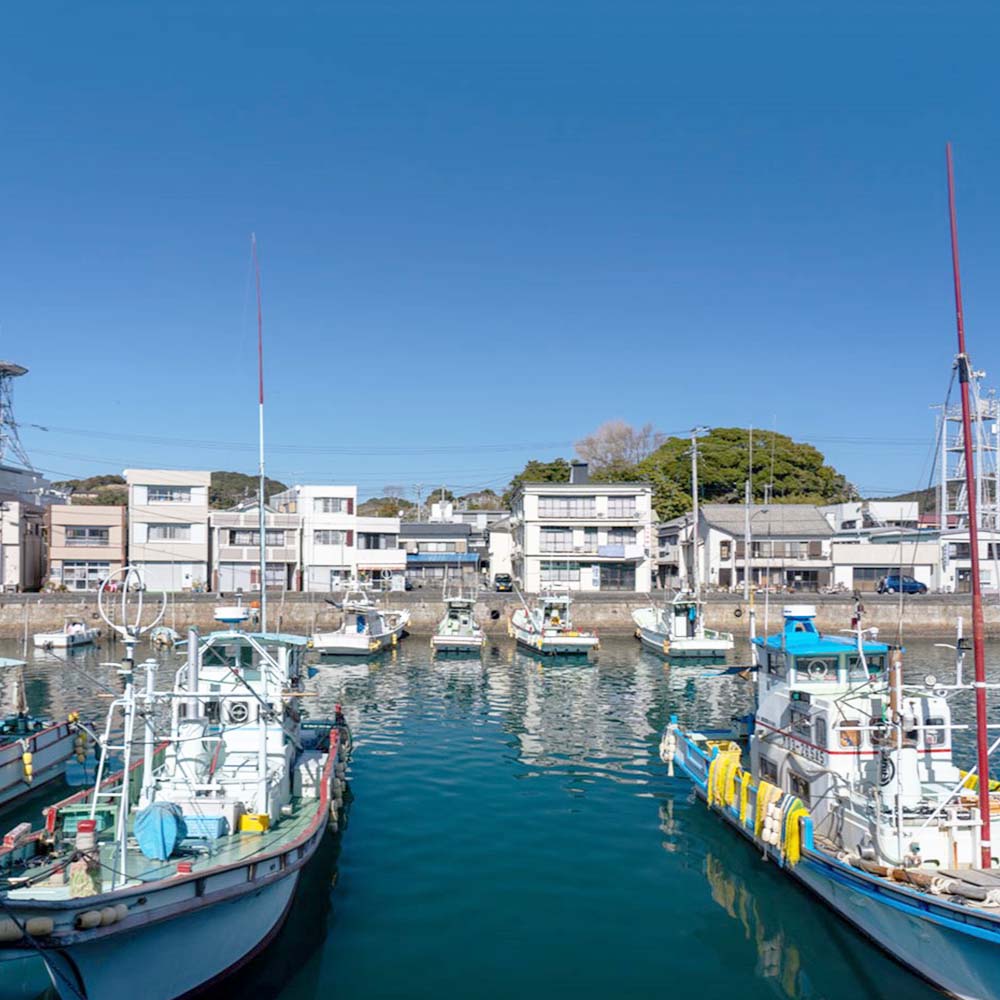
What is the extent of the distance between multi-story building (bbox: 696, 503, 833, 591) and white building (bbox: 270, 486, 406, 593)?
29579 mm

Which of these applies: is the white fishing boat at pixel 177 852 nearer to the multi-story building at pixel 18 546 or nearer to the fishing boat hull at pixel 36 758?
the fishing boat hull at pixel 36 758

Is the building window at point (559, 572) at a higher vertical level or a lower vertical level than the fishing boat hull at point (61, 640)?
higher

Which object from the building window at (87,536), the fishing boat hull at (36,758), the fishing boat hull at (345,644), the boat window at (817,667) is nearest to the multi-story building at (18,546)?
the building window at (87,536)

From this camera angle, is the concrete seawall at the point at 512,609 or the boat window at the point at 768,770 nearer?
the boat window at the point at 768,770

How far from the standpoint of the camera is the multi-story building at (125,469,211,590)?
69.4m

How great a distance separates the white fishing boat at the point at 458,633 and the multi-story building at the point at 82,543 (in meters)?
31.7

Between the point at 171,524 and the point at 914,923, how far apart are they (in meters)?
67.7

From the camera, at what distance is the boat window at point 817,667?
59.7 ft

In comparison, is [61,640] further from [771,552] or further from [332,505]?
[771,552]

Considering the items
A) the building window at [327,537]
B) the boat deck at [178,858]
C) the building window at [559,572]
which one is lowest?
the boat deck at [178,858]

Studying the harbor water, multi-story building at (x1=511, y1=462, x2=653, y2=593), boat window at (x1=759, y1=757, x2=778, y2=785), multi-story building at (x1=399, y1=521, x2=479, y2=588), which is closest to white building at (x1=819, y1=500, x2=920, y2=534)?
multi-story building at (x1=511, y1=462, x2=653, y2=593)

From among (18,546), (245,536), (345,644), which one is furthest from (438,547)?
(345,644)

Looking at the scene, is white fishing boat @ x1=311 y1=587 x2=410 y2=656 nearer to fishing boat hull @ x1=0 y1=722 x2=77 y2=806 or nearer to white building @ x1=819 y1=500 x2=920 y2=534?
fishing boat hull @ x1=0 y1=722 x2=77 y2=806

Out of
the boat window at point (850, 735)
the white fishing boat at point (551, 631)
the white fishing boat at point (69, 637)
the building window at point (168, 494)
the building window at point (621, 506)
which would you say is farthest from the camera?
the building window at point (621, 506)
